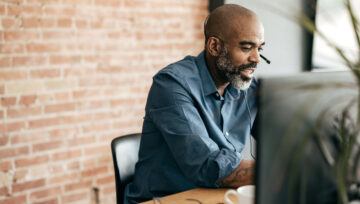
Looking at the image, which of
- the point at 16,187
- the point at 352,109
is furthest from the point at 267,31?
the point at 352,109

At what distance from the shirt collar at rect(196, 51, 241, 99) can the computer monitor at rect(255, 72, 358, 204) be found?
1.02 metres

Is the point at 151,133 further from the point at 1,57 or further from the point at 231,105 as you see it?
the point at 1,57

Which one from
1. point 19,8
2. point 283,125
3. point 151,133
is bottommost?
→ point 151,133

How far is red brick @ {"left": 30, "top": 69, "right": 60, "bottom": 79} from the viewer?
2397mm

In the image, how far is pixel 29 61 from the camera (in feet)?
7.80

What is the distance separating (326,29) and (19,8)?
87.0 inches

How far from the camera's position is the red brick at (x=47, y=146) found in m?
2.45

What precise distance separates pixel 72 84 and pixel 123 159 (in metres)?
0.92

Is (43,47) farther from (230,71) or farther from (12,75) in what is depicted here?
(230,71)

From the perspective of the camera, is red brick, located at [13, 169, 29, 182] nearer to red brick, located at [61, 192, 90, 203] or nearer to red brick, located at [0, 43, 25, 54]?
red brick, located at [61, 192, 90, 203]

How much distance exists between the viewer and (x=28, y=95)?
2385 mm

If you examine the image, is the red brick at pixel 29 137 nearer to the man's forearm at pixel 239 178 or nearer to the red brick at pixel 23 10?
the red brick at pixel 23 10

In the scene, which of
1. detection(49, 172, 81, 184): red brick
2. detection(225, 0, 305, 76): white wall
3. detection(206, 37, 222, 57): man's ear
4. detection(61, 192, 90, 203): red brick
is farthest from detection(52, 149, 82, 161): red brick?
detection(225, 0, 305, 76): white wall

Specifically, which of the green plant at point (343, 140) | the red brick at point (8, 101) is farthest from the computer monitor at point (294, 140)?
the red brick at point (8, 101)
